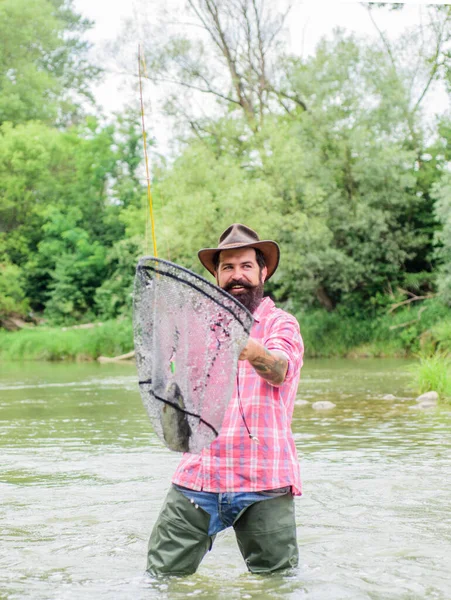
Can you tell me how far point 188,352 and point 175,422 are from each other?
26 centimetres

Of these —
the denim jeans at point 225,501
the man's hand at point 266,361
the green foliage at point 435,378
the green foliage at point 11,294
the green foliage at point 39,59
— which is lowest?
the green foliage at point 435,378

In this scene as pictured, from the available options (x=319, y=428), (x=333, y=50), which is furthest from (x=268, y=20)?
(x=319, y=428)

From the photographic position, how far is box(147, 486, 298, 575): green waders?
3527 millimetres

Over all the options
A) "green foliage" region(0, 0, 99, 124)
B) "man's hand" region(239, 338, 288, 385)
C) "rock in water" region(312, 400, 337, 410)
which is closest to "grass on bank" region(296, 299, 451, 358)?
"rock in water" region(312, 400, 337, 410)

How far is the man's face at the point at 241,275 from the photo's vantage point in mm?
3660

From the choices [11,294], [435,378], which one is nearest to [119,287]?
[11,294]

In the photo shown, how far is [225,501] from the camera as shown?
3523mm

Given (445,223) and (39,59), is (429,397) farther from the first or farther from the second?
(39,59)

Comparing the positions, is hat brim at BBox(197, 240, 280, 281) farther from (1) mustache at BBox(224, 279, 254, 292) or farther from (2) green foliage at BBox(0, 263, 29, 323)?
(2) green foliage at BBox(0, 263, 29, 323)

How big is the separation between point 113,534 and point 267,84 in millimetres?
26720

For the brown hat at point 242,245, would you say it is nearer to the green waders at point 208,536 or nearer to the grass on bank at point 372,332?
the green waders at point 208,536

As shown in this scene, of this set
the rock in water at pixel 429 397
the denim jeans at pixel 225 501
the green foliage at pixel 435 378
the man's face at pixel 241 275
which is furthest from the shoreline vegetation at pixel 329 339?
the denim jeans at pixel 225 501

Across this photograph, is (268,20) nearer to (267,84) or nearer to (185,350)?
(267,84)

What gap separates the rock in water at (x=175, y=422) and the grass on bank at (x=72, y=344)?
76.7 feet
